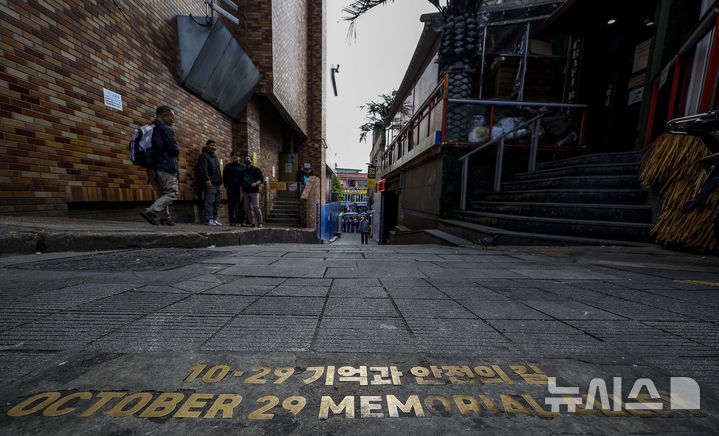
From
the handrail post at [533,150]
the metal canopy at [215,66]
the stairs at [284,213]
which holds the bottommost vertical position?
the stairs at [284,213]

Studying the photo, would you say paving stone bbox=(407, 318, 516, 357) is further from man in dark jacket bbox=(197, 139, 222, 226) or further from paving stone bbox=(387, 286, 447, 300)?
man in dark jacket bbox=(197, 139, 222, 226)

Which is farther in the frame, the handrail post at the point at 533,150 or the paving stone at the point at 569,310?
the handrail post at the point at 533,150

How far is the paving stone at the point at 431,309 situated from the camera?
1.43 metres

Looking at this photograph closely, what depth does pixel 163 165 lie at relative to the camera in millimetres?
4125

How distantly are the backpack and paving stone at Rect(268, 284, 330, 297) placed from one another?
3.72 m

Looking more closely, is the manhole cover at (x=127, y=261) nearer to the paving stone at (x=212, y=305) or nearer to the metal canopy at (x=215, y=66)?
the paving stone at (x=212, y=305)

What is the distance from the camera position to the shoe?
164 inches

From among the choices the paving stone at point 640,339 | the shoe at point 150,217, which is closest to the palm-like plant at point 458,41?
the paving stone at point 640,339

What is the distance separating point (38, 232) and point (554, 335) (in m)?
4.21

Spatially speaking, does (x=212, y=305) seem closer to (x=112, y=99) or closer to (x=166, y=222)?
(x=166, y=222)

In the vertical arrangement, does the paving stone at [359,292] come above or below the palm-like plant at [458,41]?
below

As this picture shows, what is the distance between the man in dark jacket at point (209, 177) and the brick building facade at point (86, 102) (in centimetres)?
43

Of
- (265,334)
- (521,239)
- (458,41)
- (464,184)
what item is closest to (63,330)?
(265,334)

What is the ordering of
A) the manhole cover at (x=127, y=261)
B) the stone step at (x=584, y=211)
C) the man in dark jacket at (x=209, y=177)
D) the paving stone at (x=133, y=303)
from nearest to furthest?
the paving stone at (x=133, y=303), the manhole cover at (x=127, y=261), the stone step at (x=584, y=211), the man in dark jacket at (x=209, y=177)
